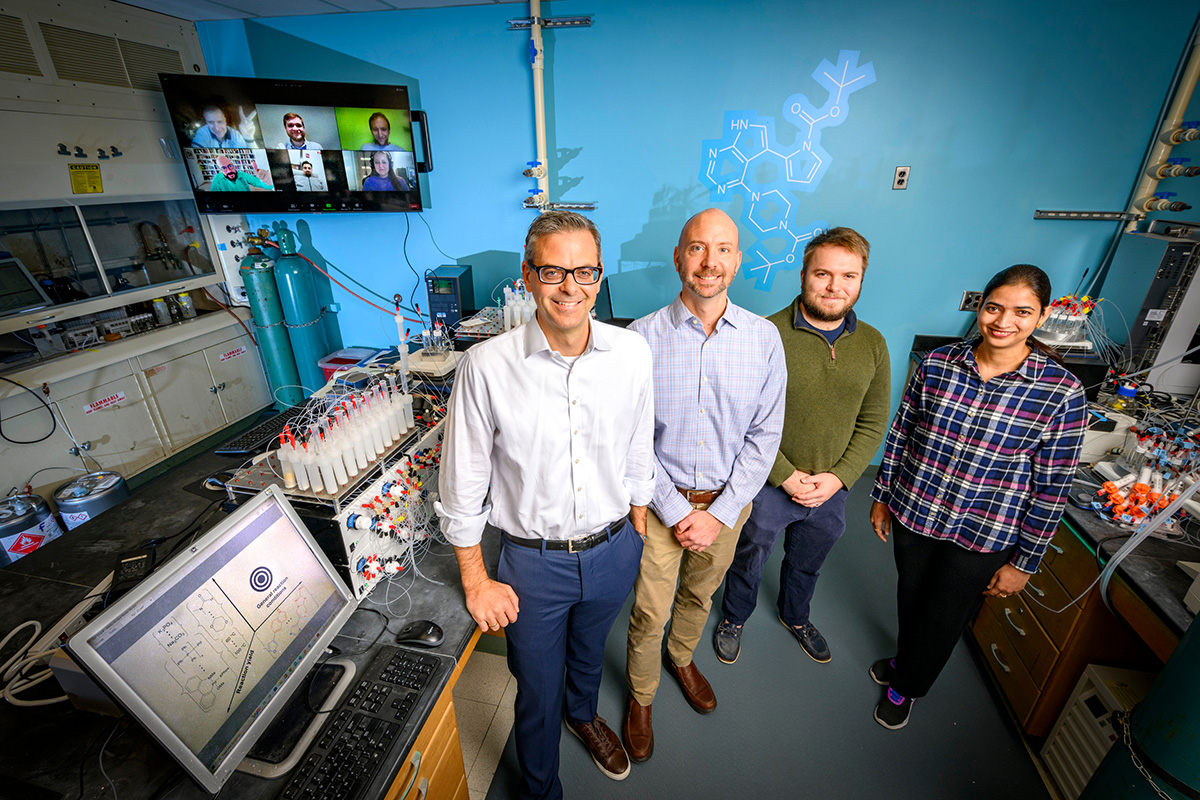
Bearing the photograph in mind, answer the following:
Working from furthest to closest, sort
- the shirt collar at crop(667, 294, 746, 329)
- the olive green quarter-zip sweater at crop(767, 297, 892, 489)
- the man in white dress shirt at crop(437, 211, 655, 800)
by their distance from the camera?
the olive green quarter-zip sweater at crop(767, 297, 892, 489), the shirt collar at crop(667, 294, 746, 329), the man in white dress shirt at crop(437, 211, 655, 800)

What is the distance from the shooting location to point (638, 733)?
185 centimetres

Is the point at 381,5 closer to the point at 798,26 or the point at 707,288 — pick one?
the point at 798,26

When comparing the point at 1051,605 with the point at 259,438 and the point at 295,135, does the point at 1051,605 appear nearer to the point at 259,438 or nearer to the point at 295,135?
the point at 259,438

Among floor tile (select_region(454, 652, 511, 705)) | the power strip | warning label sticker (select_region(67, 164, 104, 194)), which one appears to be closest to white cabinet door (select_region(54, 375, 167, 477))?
warning label sticker (select_region(67, 164, 104, 194))

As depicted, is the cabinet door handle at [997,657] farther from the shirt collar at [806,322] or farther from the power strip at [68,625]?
the power strip at [68,625]

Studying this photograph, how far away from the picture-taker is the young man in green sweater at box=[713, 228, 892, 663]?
1729mm

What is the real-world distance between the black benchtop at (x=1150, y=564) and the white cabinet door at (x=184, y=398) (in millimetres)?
5004

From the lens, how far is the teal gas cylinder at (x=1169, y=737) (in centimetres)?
104

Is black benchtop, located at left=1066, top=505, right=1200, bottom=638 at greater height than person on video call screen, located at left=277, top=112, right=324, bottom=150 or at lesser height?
lesser

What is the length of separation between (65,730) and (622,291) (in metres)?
3.09

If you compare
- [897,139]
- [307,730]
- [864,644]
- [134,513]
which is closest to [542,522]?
[307,730]

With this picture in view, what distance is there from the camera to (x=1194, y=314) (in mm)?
2338

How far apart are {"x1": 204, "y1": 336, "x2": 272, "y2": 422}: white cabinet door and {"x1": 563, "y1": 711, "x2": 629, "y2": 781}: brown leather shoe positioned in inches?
146

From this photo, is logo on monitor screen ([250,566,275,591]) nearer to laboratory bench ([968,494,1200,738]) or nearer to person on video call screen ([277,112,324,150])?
laboratory bench ([968,494,1200,738])
